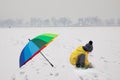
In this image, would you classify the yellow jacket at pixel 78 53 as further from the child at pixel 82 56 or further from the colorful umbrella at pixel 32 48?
the colorful umbrella at pixel 32 48

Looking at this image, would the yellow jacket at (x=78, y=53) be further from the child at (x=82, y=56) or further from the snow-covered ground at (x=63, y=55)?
the snow-covered ground at (x=63, y=55)

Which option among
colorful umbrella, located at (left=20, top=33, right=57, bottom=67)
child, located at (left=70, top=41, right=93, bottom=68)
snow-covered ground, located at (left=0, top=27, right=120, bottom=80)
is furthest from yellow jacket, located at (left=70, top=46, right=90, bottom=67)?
colorful umbrella, located at (left=20, top=33, right=57, bottom=67)

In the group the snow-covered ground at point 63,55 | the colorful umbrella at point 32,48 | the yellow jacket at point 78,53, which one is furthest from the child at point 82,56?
the colorful umbrella at point 32,48

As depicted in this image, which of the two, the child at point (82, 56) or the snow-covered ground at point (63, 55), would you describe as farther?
the snow-covered ground at point (63, 55)

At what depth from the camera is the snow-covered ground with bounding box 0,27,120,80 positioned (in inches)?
161

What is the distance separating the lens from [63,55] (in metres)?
4.80

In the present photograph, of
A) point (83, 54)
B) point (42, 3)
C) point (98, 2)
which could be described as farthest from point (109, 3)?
point (83, 54)

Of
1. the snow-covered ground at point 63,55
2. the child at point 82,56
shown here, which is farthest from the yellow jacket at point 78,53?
the snow-covered ground at point 63,55

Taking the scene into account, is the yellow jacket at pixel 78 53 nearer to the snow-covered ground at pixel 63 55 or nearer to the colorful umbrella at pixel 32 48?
the snow-covered ground at pixel 63 55

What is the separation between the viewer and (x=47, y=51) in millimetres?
4961

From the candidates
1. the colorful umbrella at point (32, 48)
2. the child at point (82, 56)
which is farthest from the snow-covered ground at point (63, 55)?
the colorful umbrella at point (32, 48)

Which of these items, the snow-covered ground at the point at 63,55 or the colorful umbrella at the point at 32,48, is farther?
the snow-covered ground at the point at 63,55

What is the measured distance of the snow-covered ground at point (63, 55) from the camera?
410 cm

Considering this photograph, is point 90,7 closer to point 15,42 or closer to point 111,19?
point 111,19
